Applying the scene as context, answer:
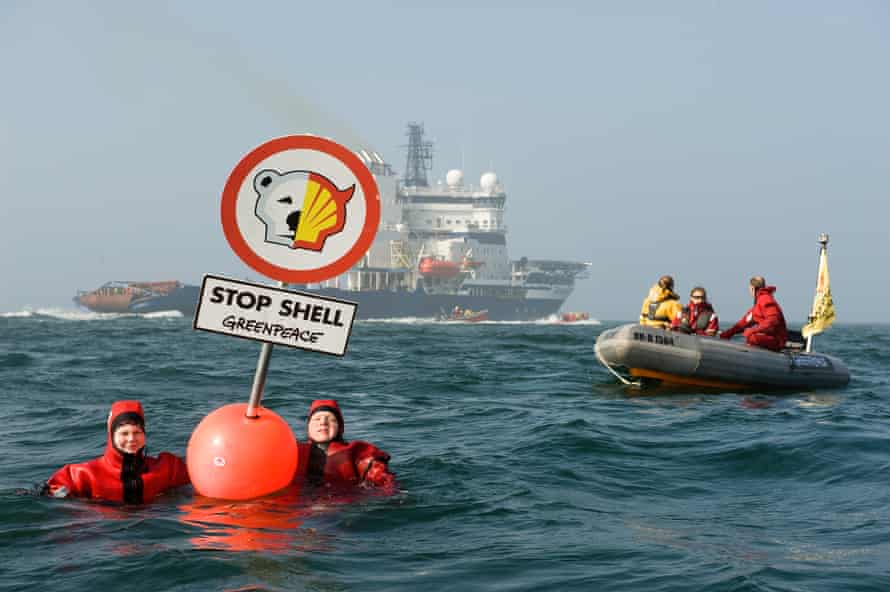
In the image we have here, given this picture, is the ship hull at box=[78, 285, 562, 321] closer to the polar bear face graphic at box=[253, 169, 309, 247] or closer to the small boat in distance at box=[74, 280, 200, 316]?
the small boat in distance at box=[74, 280, 200, 316]

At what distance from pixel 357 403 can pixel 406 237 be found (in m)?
74.2

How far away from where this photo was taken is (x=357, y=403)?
12203 mm

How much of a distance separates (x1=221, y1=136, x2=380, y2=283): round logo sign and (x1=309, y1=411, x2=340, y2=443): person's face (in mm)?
1535

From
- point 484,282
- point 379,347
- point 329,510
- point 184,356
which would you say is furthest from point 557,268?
point 329,510

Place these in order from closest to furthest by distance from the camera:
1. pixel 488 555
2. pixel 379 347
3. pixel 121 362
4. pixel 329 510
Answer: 1. pixel 488 555
2. pixel 329 510
3. pixel 121 362
4. pixel 379 347

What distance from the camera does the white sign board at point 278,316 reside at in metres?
4.61

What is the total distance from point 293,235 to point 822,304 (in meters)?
13.8

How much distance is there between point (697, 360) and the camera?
44.7 ft

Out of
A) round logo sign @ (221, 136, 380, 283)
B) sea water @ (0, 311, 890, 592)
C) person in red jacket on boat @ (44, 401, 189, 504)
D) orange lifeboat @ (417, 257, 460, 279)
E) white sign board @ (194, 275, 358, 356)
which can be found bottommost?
sea water @ (0, 311, 890, 592)

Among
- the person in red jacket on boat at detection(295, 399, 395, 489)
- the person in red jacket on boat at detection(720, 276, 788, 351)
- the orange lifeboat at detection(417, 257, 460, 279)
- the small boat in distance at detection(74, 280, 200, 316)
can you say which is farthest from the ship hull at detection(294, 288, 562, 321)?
the person in red jacket on boat at detection(295, 399, 395, 489)

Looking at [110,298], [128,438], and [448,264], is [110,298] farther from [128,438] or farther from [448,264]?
[128,438]

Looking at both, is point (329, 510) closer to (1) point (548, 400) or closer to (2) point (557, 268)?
(1) point (548, 400)

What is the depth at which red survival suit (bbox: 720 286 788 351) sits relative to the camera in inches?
552

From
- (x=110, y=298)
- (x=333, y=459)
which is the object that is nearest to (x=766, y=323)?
(x=333, y=459)
